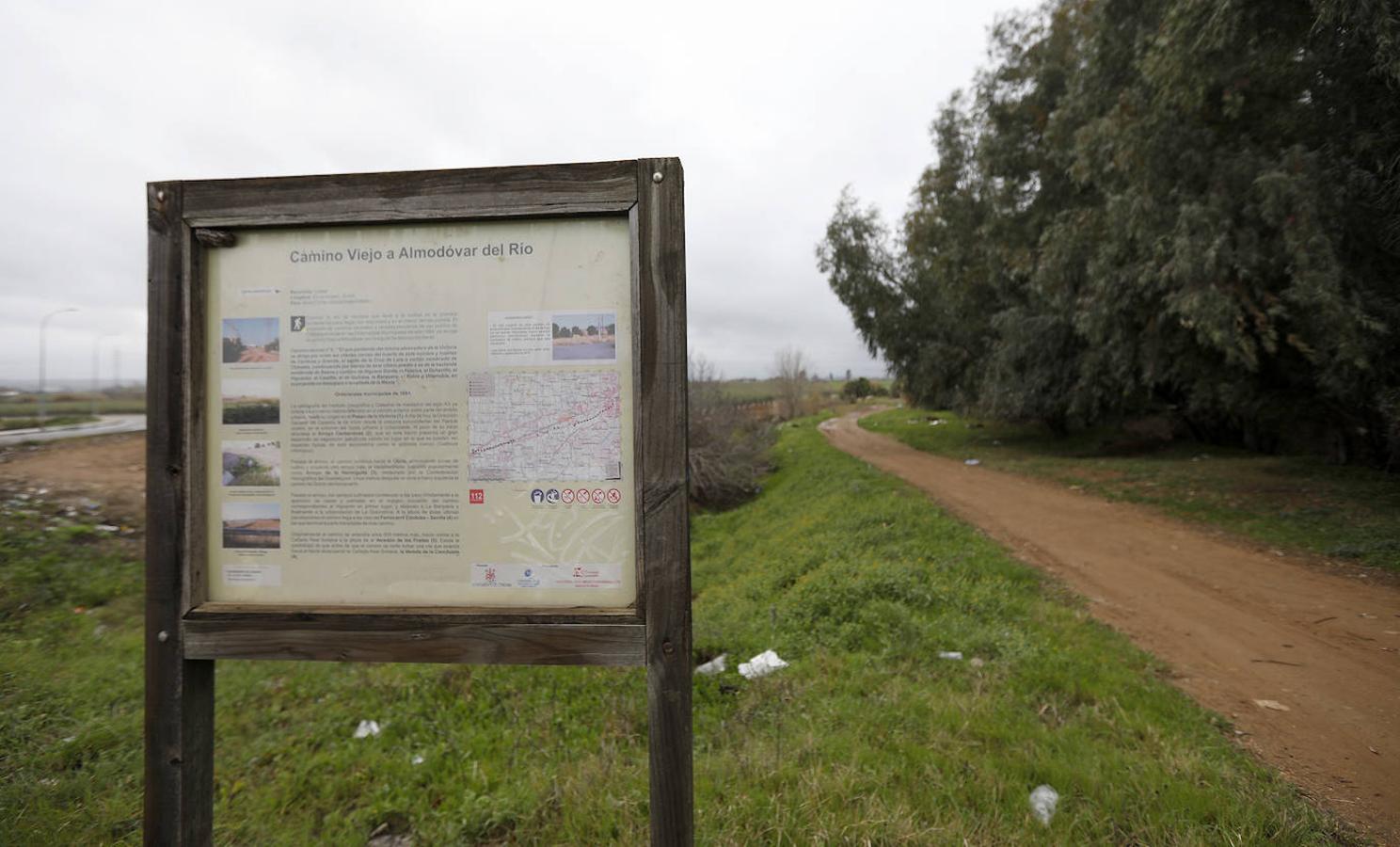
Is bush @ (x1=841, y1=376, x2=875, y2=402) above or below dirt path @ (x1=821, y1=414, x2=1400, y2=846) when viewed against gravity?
above

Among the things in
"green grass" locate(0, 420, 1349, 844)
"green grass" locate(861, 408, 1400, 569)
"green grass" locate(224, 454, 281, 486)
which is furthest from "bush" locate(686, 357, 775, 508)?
"green grass" locate(224, 454, 281, 486)

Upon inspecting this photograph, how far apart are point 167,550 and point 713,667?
354cm

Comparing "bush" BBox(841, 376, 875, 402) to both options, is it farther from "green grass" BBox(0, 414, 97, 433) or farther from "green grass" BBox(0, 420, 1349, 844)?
"green grass" BBox(0, 420, 1349, 844)

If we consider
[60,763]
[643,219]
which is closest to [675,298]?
[643,219]

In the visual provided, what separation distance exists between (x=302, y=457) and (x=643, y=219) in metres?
1.34

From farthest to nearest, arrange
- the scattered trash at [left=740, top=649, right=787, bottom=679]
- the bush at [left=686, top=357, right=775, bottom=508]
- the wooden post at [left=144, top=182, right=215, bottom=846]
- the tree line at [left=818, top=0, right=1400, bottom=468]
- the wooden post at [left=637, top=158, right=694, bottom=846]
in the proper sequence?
the bush at [left=686, top=357, right=775, bottom=508] < the tree line at [left=818, top=0, right=1400, bottom=468] < the scattered trash at [left=740, top=649, right=787, bottom=679] < the wooden post at [left=144, top=182, right=215, bottom=846] < the wooden post at [left=637, top=158, right=694, bottom=846]

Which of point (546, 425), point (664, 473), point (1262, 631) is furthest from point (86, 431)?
point (1262, 631)

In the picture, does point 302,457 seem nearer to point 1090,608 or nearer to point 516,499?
point 516,499

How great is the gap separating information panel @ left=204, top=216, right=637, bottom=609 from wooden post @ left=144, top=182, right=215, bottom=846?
Answer: 0.27 ft

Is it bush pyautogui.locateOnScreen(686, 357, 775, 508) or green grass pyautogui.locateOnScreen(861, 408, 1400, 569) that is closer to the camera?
green grass pyautogui.locateOnScreen(861, 408, 1400, 569)

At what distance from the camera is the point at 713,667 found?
4.84 metres

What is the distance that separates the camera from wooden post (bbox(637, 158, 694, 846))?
1981mm

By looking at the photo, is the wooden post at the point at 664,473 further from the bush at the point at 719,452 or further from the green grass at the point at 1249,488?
the bush at the point at 719,452

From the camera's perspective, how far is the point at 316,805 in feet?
11.8
